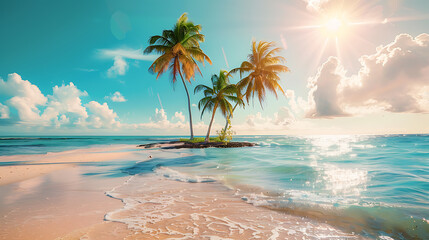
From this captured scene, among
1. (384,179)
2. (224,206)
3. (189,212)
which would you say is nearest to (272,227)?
(224,206)

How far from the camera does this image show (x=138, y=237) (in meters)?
2.72

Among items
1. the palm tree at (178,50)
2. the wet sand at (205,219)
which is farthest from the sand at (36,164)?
the palm tree at (178,50)

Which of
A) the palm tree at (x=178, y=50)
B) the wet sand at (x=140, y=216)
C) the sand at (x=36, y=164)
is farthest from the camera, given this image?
the palm tree at (x=178, y=50)

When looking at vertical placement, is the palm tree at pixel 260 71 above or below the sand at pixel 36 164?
above

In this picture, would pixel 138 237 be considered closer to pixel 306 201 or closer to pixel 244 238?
pixel 244 238

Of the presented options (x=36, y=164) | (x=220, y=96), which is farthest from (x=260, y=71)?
(x=36, y=164)

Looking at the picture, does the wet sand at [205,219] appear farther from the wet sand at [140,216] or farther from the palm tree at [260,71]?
the palm tree at [260,71]

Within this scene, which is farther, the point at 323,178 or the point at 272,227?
the point at 323,178

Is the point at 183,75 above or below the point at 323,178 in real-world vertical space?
above

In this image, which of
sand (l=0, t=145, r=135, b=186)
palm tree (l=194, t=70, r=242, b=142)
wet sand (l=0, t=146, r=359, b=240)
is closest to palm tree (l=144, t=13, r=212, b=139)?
palm tree (l=194, t=70, r=242, b=142)

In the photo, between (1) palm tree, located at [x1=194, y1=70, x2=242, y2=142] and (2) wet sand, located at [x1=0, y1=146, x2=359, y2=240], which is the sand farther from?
(1) palm tree, located at [x1=194, y1=70, x2=242, y2=142]

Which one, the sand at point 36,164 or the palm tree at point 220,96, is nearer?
the sand at point 36,164

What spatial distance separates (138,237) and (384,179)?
8.67m

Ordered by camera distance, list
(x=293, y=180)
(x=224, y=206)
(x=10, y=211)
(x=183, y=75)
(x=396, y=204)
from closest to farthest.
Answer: (x=10, y=211) < (x=224, y=206) < (x=396, y=204) < (x=293, y=180) < (x=183, y=75)
